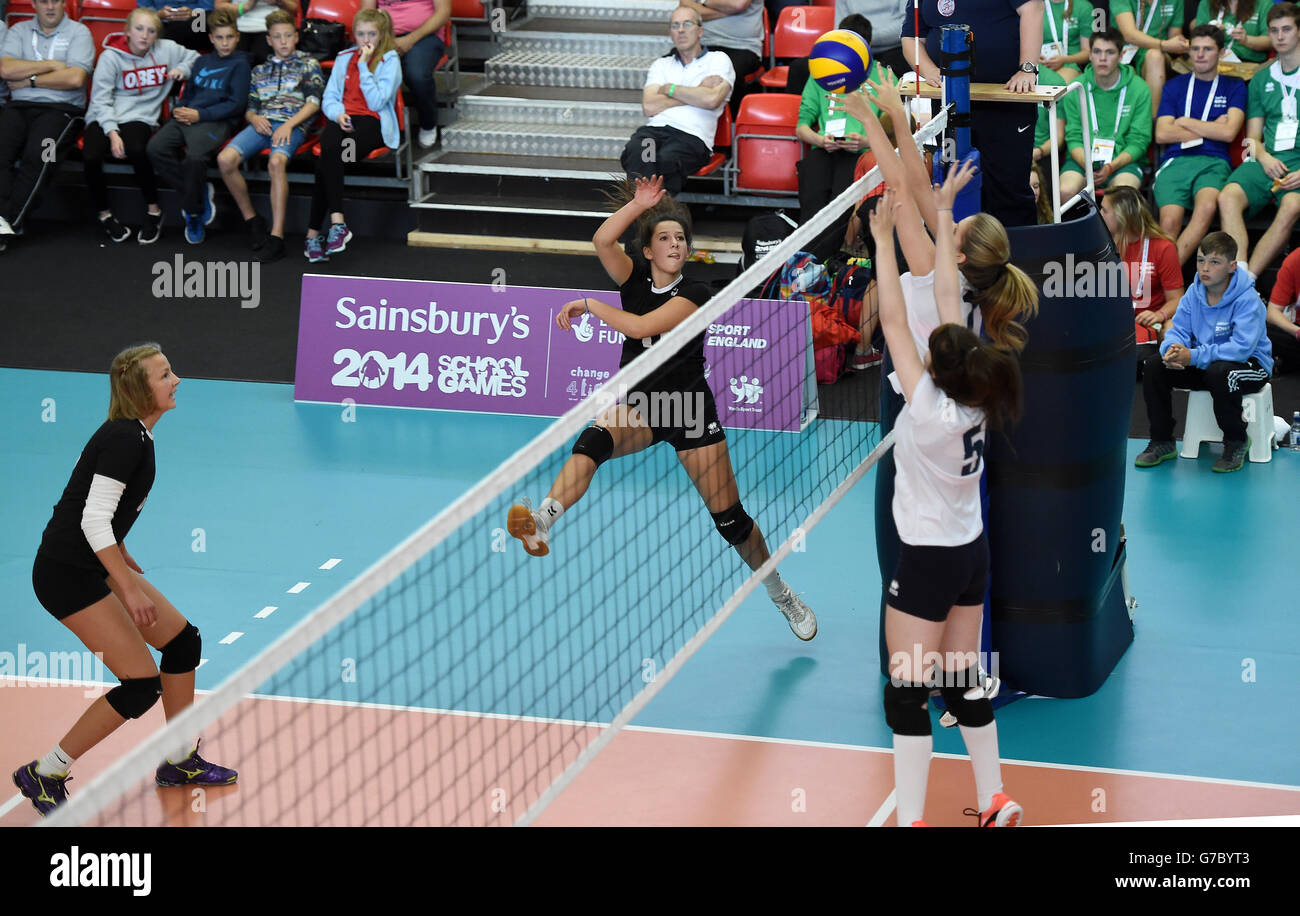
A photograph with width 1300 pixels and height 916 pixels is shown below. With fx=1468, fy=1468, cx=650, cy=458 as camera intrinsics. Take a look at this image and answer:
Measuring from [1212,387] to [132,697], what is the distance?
6633 millimetres

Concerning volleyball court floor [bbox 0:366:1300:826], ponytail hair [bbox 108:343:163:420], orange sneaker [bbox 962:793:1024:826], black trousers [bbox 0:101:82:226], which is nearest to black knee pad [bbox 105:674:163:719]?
volleyball court floor [bbox 0:366:1300:826]

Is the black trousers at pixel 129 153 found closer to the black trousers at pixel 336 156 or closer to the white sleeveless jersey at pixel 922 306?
the black trousers at pixel 336 156

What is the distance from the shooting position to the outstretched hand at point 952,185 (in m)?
5.29

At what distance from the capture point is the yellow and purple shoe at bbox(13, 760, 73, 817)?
18.9 ft

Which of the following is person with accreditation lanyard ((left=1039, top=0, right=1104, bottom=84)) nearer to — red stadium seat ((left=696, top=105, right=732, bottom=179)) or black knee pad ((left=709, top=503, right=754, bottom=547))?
red stadium seat ((left=696, top=105, right=732, bottom=179))

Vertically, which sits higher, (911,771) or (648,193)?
(648,193)

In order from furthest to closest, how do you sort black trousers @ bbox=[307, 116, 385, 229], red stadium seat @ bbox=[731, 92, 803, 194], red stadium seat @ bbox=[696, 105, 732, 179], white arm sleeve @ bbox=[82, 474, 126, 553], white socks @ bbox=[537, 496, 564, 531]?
black trousers @ bbox=[307, 116, 385, 229] → red stadium seat @ bbox=[696, 105, 732, 179] → red stadium seat @ bbox=[731, 92, 803, 194] → white socks @ bbox=[537, 496, 564, 531] → white arm sleeve @ bbox=[82, 474, 126, 553]

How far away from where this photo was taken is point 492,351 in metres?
10.3

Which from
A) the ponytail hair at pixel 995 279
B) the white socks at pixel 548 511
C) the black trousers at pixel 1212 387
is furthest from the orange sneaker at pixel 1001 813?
the black trousers at pixel 1212 387

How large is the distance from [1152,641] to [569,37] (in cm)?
1019

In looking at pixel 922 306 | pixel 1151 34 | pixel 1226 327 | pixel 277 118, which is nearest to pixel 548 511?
pixel 922 306

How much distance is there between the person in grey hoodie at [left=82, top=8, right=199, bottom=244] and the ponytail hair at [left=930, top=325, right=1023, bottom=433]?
10612 millimetres

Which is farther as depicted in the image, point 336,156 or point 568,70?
point 568,70

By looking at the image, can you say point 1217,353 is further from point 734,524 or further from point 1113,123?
point 734,524
